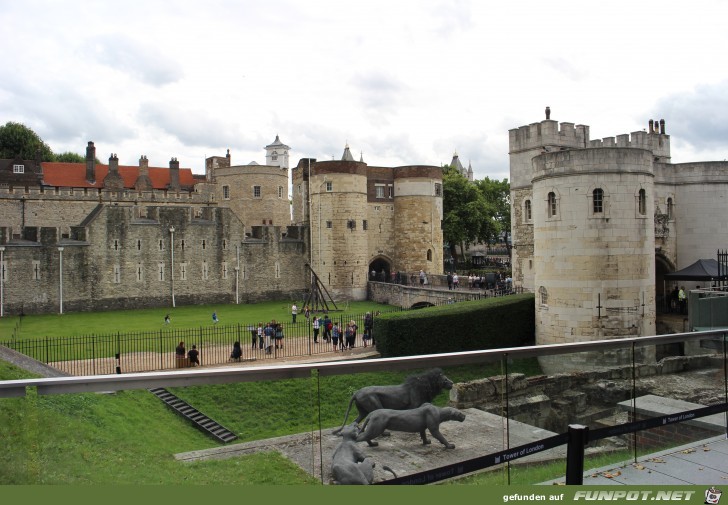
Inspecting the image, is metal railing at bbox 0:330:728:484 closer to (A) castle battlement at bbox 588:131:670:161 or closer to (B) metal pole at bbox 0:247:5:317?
(A) castle battlement at bbox 588:131:670:161

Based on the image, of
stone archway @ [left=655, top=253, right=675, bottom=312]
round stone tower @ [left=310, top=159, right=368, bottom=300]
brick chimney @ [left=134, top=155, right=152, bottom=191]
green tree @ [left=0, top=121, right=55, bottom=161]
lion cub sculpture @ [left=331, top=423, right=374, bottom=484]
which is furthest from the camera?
green tree @ [left=0, top=121, right=55, bottom=161]

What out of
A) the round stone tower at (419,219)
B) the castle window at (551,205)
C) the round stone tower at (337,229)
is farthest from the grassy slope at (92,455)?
the round stone tower at (419,219)

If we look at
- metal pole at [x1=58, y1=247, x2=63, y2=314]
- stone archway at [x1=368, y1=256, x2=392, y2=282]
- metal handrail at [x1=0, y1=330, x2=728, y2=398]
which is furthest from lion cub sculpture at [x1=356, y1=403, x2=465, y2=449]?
stone archway at [x1=368, y1=256, x2=392, y2=282]

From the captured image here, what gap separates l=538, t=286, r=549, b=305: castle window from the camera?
21109 mm

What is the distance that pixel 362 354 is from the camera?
23.3m

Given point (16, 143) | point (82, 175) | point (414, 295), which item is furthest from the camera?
point (16, 143)

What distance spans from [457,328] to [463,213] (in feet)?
114

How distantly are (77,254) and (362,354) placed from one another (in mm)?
19800

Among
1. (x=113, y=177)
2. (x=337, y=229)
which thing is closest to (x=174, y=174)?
(x=113, y=177)

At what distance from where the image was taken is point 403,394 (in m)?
4.08

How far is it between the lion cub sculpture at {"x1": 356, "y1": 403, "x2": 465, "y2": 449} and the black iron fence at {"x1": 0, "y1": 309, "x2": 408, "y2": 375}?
16983 millimetres

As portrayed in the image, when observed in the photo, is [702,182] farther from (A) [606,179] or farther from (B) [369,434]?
(B) [369,434]

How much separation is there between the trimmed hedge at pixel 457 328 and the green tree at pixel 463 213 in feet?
107

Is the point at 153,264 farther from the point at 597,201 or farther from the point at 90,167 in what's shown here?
the point at 597,201
